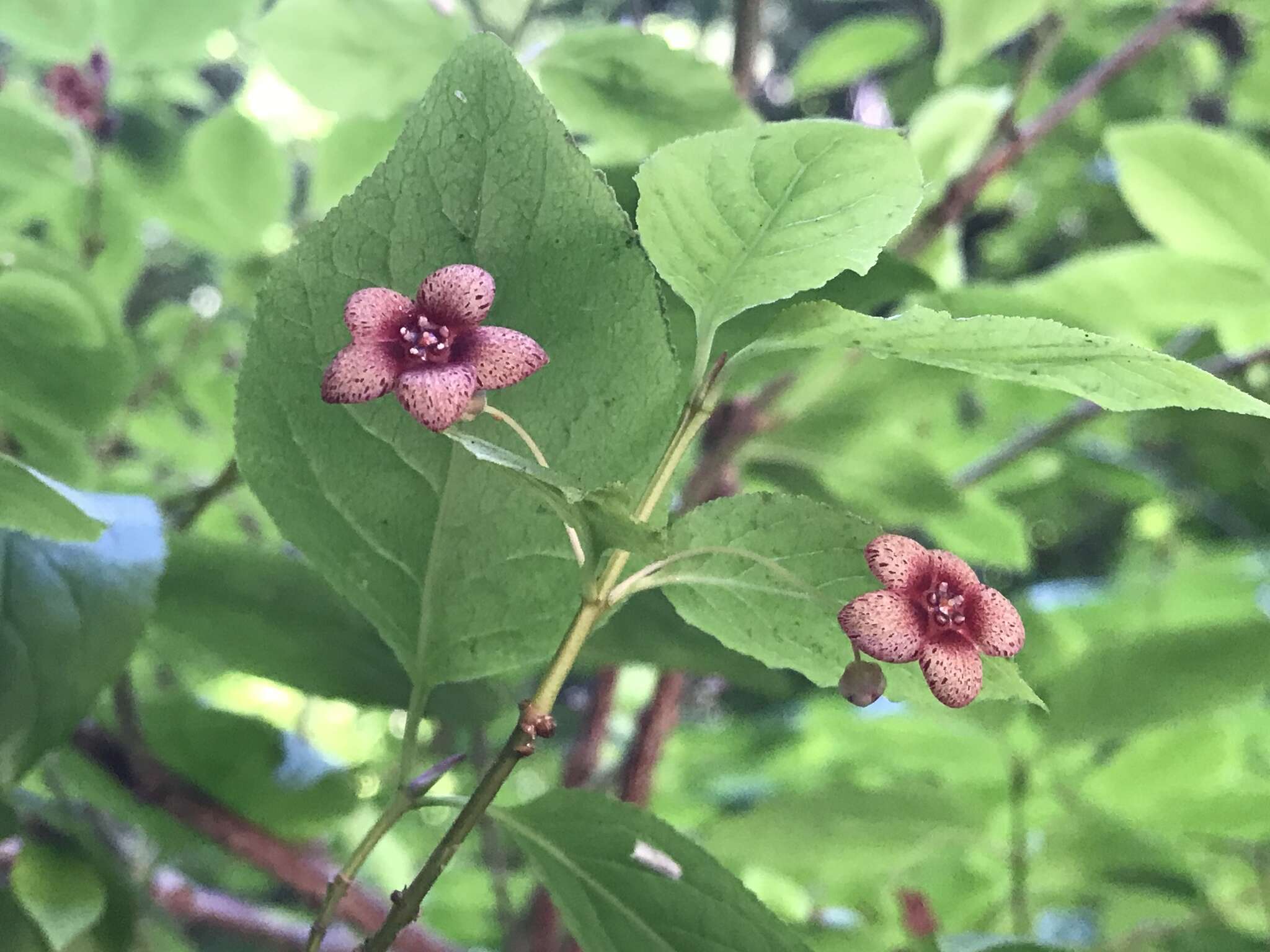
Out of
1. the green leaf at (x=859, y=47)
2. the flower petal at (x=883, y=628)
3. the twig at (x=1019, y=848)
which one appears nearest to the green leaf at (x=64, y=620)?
the flower petal at (x=883, y=628)

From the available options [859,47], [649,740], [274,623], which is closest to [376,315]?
[274,623]

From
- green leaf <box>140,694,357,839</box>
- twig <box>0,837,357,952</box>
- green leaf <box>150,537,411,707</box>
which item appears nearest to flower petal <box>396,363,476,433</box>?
green leaf <box>150,537,411,707</box>

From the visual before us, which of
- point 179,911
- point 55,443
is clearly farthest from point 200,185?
point 179,911

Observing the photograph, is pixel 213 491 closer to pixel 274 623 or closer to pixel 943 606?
pixel 274 623

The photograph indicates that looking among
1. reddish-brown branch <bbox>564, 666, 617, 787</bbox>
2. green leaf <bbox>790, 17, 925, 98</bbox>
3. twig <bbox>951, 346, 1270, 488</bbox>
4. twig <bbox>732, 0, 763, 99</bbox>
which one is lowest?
reddish-brown branch <bbox>564, 666, 617, 787</bbox>

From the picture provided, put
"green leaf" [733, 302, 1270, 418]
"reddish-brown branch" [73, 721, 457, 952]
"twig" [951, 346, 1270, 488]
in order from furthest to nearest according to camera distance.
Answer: "twig" [951, 346, 1270, 488] < "reddish-brown branch" [73, 721, 457, 952] < "green leaf" [733, 302, 1270, 418]

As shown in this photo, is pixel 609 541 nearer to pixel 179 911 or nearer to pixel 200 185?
pixel 179 911

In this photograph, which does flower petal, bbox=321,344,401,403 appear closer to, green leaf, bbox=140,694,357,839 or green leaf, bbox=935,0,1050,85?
green leaf, bbox=140,694,357,839
